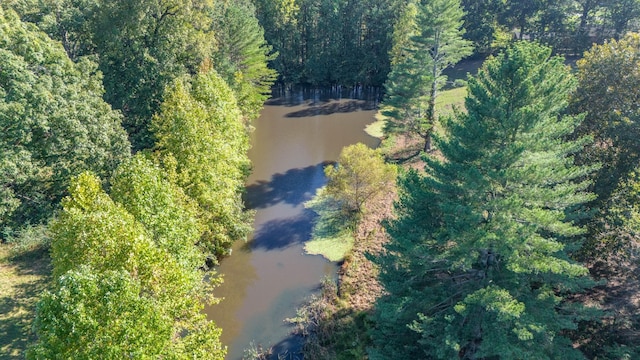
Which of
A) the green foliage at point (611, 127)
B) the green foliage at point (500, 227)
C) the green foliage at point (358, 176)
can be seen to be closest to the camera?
the green foliage at point (500, 227)

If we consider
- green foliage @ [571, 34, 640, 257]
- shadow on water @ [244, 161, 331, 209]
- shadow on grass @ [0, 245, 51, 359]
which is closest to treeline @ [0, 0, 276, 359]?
shadow on grass @ [0, 245, 51, 359]

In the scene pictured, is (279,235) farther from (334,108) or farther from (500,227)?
(334,108)

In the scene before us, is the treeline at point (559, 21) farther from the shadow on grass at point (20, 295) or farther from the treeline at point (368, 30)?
the shadow on grass at point (20, 295)

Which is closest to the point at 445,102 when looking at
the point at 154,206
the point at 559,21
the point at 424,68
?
the point at 424,68

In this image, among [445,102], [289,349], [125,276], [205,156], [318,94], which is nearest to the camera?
[125,276]

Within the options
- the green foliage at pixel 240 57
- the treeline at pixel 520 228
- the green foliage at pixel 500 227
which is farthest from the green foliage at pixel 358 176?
the green foliage at pixel 240 57

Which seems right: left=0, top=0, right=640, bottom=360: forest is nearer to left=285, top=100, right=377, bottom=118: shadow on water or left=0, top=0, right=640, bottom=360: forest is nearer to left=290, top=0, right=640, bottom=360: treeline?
left=290, top=0, right=640, bottom=360: treeline

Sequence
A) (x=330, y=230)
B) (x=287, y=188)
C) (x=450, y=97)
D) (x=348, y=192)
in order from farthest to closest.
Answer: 1. (x=450, y=97)
2. (x=287, y=188)
3. (x=330, y=230)
4. (x=348, y=192)
